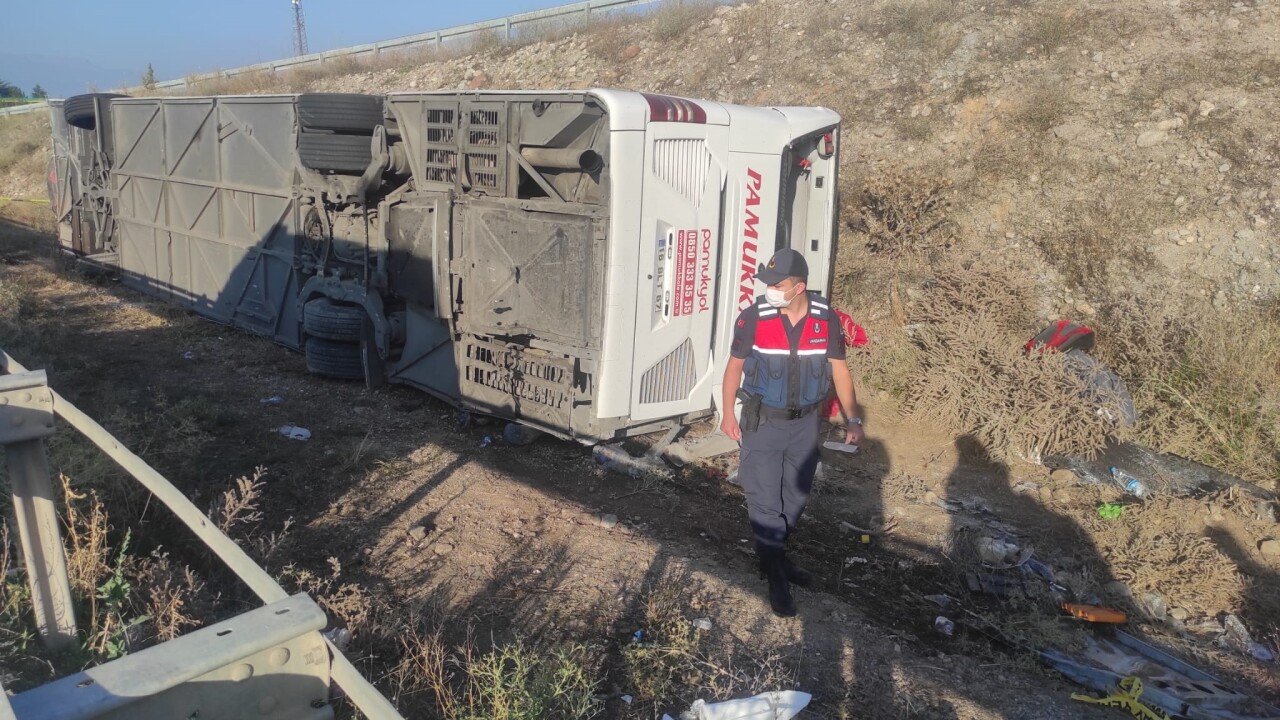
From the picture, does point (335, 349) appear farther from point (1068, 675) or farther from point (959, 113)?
point (959, 113)

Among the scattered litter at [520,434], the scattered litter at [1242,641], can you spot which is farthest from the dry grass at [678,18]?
the scattered litter at [1242,641]

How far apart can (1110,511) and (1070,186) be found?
5166 mm

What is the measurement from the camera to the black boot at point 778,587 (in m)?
4.28

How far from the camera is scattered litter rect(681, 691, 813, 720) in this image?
3.17 m

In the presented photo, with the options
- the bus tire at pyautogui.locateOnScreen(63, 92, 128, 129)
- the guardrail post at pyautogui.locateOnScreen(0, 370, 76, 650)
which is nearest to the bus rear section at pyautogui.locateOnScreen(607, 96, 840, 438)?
the guardrail post at pyautogui.locateOnScreen(0, 370, 76, 650)

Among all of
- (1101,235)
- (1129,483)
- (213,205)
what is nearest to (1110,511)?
(1129,483)

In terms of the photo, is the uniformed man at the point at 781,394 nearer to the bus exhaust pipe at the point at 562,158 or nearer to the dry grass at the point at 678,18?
the bus exhaust pipe at the point at 562,158

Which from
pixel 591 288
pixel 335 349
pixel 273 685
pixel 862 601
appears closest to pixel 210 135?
pixel 335 349

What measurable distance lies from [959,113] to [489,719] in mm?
10291

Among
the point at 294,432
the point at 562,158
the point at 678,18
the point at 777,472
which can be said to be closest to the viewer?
the point at 777,472

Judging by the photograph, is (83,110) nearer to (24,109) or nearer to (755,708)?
(755,708)

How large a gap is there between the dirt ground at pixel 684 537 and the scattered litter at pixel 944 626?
5 centimetres

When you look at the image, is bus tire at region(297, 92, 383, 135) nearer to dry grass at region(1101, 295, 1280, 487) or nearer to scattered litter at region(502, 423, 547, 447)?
scattered litter at region(502, 423, 547, 447)

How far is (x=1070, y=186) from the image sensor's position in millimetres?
9555
